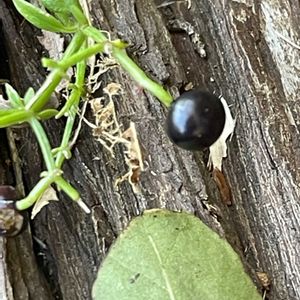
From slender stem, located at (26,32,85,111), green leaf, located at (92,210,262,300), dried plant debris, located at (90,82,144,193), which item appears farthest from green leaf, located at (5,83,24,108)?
green leaf, located at (92,210,262,300)

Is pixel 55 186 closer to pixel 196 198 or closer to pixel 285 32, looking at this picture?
pixel 196 198

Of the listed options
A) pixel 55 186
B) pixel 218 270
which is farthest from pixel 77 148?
pixel 218 270

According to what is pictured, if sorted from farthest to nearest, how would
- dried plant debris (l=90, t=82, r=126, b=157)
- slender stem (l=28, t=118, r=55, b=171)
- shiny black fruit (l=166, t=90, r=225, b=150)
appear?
dried plant debris (l=90, t=82, r=126, b=157)
slender stem (l=28, t=118, r=55, b=171)
shiny black fruit (l=166, t=90, r=225, b=150)

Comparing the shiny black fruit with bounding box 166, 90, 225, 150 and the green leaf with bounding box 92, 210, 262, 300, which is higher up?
the shiny black fruit with bounding box 166, 90, 225, 150

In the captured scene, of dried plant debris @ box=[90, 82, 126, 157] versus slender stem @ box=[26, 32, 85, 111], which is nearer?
slender stem @ box=[26, 32, 85, 111]

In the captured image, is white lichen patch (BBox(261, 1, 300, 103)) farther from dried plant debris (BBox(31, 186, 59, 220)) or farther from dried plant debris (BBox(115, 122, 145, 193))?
dried plant debris (BBox(31, 186, 59, 220))

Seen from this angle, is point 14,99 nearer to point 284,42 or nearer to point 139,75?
point 139,75
